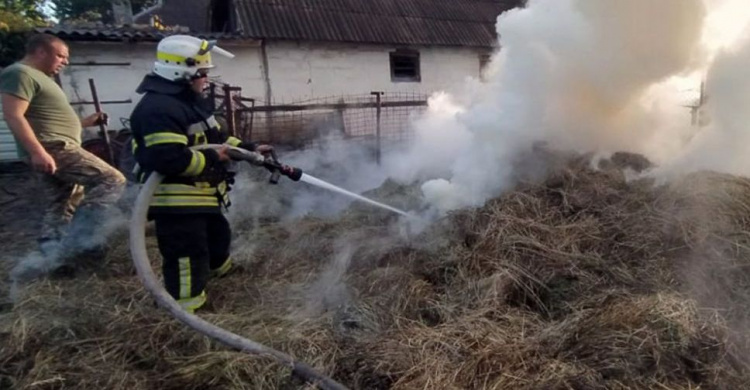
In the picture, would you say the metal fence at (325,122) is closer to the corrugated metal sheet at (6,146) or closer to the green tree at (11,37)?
the corrugated metal sheet at (6,146)

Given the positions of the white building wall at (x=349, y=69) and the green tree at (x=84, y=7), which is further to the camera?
the green tree at (x=84, y=7)

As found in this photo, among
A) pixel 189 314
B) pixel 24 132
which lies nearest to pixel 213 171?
pixel 189 314

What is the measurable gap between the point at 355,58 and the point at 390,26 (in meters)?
1.46

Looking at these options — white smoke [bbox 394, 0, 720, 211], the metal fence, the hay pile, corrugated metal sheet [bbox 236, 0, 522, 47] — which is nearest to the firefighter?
the hay pile

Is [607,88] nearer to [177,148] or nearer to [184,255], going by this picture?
[177,148]

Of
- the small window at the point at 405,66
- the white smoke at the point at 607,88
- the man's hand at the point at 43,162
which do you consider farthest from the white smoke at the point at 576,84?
the small window at the point at 405,66

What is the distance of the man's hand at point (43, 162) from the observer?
3.78 metres

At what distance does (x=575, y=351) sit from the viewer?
2.57 metres

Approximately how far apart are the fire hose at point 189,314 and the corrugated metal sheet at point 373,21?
1029 centimetres

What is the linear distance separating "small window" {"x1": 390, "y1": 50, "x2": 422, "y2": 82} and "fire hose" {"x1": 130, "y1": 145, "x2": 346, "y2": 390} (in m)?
12.0

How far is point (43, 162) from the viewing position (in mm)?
3787

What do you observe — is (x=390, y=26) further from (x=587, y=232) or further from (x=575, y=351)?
(x=575, y=351)

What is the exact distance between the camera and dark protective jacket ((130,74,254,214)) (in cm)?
304

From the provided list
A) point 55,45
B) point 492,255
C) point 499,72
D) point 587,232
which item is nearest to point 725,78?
point 499,72
